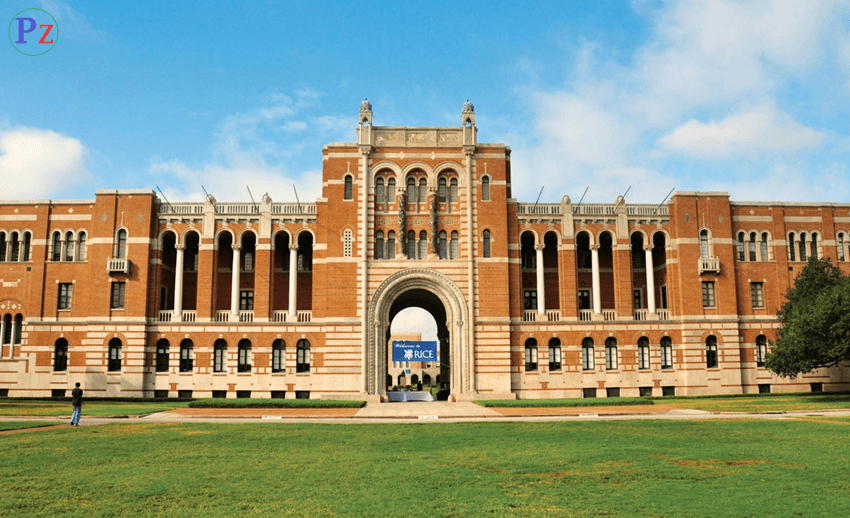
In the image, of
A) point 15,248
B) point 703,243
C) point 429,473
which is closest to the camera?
point 429,473

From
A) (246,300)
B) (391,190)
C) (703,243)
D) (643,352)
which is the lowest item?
(643,352)

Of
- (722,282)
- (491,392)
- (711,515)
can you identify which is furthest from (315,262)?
(711,515)

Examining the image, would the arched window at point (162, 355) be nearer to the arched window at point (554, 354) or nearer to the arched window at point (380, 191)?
the arched window at point (380, 191)

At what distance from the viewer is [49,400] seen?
48.8 m

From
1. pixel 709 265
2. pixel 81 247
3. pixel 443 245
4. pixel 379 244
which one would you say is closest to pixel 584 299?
pixel 709 265

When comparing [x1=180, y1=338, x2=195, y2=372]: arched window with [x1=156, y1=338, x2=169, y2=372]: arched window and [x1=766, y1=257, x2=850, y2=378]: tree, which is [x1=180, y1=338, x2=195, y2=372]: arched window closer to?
[x1=156, y1=338, x2=169, y2=372]: arched window

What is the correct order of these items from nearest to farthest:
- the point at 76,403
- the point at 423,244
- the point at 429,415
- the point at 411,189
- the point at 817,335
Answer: the point at 76,403, the point at 429,415, the point at 817,335, the point at 423,244, the point at 411,189

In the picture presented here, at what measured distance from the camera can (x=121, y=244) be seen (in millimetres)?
52688

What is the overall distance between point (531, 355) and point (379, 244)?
48.4 ft

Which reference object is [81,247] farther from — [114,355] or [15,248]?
[114,355]

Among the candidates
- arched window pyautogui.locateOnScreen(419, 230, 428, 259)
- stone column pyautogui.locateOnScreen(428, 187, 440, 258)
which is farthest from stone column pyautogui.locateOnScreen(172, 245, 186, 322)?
stone column pyautogui.locateOnScreen(428, 187, 440, 258)

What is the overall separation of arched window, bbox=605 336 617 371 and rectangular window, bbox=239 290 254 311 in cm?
2895

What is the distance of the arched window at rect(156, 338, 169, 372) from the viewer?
51750mm

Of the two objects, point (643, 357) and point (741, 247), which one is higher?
point (741, 247)
